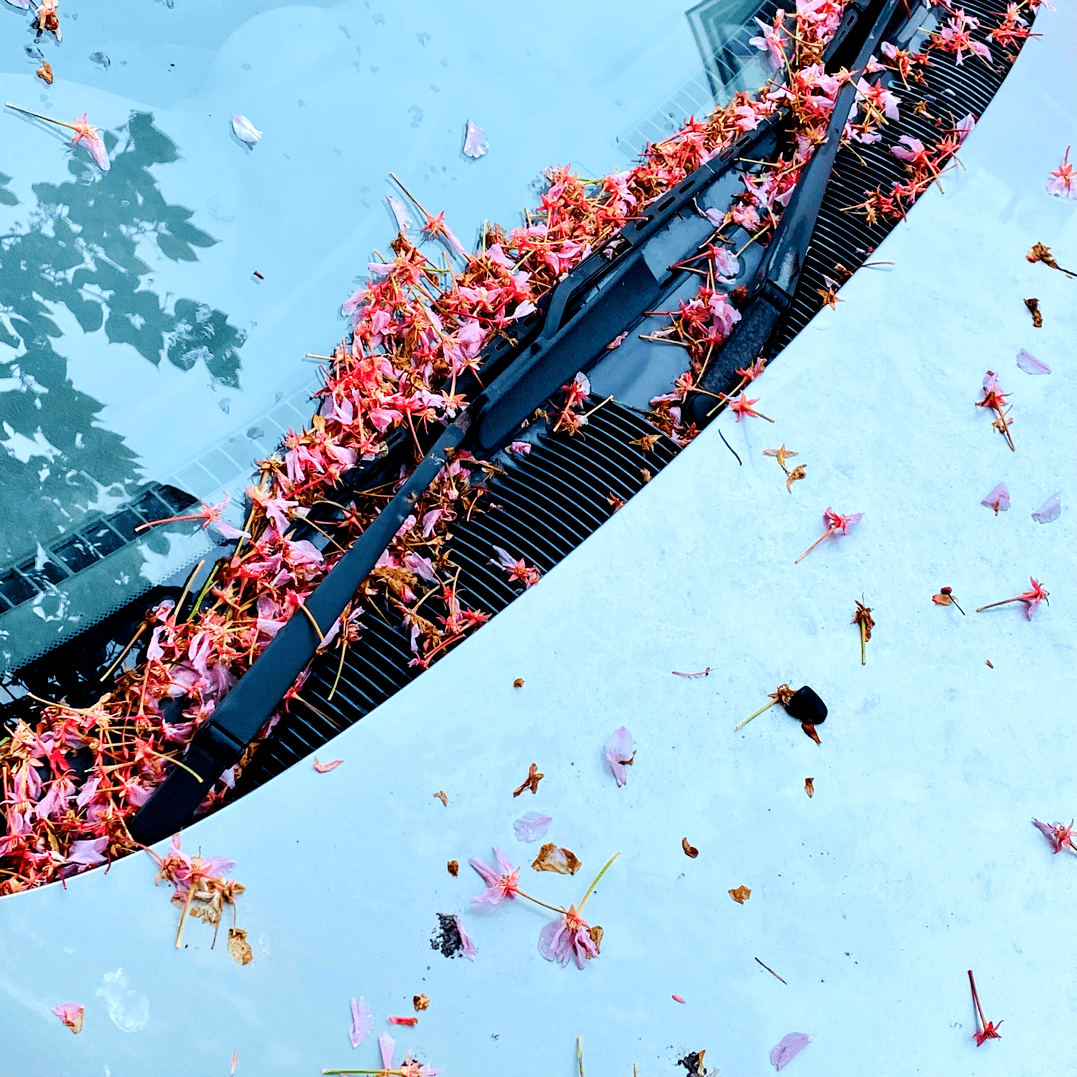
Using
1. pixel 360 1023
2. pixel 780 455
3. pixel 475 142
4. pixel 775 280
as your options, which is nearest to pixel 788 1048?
pixel 360 1023

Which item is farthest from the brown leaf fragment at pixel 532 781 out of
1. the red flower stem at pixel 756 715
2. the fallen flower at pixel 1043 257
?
the fallen flower at pixel 1043 257

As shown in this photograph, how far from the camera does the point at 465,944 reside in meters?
1.16

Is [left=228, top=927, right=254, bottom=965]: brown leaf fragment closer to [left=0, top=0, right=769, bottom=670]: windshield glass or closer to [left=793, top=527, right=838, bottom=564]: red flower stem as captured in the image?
[left=0, top=0, right=769, bottom=670]: windshield glass

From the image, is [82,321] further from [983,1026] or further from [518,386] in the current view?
[983,1026]

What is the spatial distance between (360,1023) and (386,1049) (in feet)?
0.13

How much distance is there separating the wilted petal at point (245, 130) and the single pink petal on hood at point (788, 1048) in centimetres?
140

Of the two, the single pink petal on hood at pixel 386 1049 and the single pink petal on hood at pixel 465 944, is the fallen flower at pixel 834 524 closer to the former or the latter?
the single pink petal on hood at pixel 465 944

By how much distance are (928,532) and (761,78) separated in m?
0.91

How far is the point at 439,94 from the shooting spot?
1.57m

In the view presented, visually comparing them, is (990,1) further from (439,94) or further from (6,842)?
(6,842)

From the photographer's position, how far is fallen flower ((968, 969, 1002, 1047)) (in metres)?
1.25

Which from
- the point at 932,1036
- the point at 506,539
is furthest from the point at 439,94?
the point at 932,1036

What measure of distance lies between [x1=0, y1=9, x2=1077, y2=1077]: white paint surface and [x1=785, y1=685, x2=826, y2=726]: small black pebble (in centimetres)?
2

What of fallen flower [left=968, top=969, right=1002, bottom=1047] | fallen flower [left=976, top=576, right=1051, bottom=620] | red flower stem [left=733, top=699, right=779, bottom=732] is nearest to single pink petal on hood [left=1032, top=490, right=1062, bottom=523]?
fallen flower [left=976, top=576, right=1051, bottom=620]
